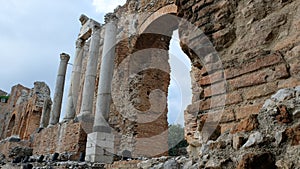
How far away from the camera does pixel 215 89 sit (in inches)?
74.8

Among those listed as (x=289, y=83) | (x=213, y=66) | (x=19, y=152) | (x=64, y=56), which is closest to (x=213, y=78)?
(x=213, y=66)

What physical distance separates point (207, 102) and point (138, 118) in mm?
7642

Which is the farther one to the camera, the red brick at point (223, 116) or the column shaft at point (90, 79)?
the column shaft at point (90, 79)

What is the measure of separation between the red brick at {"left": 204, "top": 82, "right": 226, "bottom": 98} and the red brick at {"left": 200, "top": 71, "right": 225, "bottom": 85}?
0.12ft

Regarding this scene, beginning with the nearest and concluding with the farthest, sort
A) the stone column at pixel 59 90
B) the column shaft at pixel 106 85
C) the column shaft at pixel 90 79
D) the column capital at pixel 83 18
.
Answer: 1. the column shaft at pixel 106 85
2. the column shaft at pixel 90 79
3. the stone column at pixel 59 90
4. the column capital at pixel 83 18

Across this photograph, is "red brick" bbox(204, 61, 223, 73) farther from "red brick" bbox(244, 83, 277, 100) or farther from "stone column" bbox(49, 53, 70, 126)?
"stone column" bbox(49, 53, 70, 126)

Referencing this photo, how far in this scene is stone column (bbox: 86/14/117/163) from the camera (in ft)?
24.5

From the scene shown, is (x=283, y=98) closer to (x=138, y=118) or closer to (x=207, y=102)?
(x=207, y=102)

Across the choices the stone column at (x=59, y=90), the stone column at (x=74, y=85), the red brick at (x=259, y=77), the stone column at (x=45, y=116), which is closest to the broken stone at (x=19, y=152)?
the stone column at (x=59, y=90)

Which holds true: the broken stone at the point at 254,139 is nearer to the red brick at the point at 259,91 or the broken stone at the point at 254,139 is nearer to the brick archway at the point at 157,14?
the red brick at the point at 259,91

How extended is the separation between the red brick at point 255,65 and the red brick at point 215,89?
73 mm

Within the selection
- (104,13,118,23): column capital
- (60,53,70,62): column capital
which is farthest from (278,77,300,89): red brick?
(60,53,70,62): column capital

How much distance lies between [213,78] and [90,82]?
806cm

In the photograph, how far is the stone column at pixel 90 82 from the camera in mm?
9010
